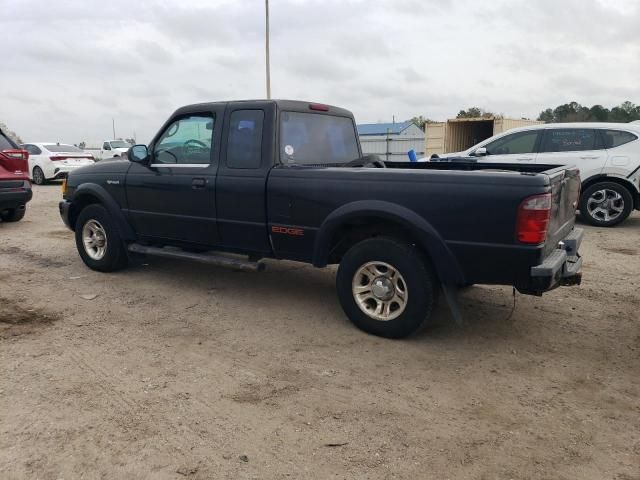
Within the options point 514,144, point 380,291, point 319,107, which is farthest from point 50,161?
point 380,291

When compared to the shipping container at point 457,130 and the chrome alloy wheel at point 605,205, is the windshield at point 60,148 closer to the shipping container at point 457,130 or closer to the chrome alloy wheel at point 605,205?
the shipping container at point 457,130

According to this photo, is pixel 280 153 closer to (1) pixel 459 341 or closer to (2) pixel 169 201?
(2) pixel 169 201

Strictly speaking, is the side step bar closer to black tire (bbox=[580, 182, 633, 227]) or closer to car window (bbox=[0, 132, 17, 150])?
car window (bbox=[0, 132, 17, 150])

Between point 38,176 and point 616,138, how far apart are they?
16.5m

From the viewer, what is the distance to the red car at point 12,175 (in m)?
8.99

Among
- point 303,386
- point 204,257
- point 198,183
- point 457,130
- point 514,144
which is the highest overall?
point 457,130

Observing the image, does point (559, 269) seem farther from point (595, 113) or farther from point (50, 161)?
point (595, 113)

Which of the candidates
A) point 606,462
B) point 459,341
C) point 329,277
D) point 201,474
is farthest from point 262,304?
point 606,462

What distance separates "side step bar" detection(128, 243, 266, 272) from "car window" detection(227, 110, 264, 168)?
2.90ft

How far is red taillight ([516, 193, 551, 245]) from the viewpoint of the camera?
137 inches

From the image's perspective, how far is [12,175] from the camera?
908cm

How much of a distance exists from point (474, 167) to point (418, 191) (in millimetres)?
1827

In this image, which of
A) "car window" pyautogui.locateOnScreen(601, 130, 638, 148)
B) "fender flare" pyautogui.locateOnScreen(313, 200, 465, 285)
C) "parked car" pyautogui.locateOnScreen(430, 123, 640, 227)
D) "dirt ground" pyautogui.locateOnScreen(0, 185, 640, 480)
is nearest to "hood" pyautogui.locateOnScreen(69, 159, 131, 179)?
"dirt ground" pyautogui.locateOnScreen(0, 185, 640, 480)

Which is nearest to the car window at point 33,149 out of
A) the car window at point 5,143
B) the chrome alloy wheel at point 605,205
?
the car window at point 5,143
